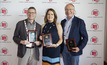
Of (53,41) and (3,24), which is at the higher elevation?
(3,24)

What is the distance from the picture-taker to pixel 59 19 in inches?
140

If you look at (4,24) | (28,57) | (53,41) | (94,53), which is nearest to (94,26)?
(94,53)

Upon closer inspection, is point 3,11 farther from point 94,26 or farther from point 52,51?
point 94,26

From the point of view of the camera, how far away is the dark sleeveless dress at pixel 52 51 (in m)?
2.25

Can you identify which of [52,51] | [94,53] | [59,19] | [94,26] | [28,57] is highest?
[59,19]

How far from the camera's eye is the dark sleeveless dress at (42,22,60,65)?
2.25 metres

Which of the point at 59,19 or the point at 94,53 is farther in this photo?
the point at 94,53

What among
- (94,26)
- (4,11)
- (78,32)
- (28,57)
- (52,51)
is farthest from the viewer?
(94,26)

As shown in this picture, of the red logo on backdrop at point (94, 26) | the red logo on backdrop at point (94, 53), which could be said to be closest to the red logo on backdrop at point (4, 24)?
the red logo on backdrop at point (94, 26)

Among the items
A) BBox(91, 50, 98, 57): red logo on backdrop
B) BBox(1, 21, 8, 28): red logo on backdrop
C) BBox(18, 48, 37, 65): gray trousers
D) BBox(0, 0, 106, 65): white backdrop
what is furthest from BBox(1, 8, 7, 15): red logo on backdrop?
BBox(91, 50, 98, 57): red logo on backdrop

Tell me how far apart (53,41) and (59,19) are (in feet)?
4.57

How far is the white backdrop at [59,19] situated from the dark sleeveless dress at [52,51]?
1262 mm

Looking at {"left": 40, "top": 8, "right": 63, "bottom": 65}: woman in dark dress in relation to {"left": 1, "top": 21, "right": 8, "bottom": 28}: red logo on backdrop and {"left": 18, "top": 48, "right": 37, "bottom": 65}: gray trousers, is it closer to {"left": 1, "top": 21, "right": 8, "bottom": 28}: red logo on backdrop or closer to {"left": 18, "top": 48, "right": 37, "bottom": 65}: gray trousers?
{"left": 18, "top": 48, "right": 37, "bottom": 65}: gray trousers

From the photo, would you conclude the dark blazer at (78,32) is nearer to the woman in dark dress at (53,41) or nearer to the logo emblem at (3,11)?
the woman in dark dress at (53,41)
